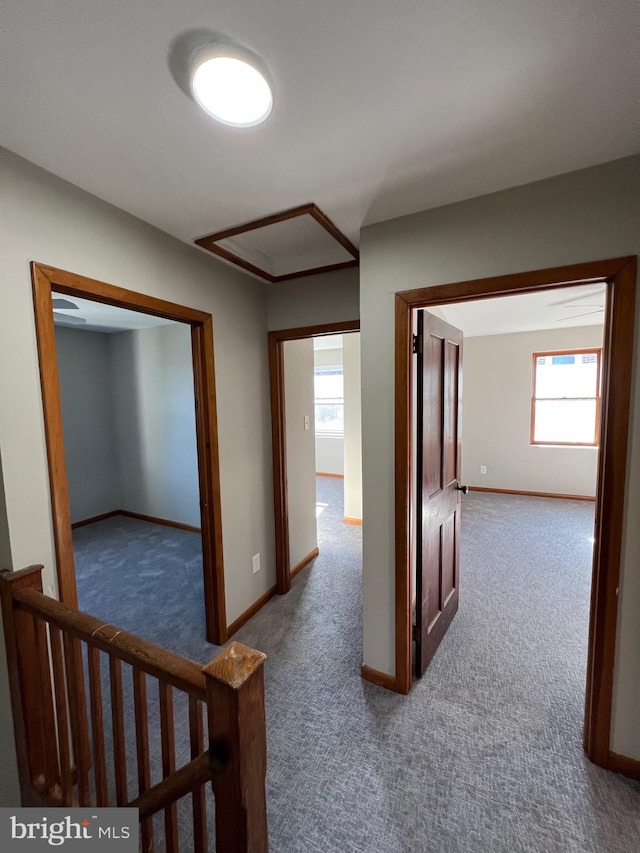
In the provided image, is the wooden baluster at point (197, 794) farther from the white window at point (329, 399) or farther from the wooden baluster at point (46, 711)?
the white window at point (329, 399)

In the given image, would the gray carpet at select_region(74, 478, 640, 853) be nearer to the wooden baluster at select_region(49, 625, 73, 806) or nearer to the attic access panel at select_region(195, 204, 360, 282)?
the wooden baluster at select_region(49, 625, 73, 806)

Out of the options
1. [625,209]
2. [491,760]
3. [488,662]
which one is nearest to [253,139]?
[625,209]

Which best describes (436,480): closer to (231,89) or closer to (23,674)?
(231,89)

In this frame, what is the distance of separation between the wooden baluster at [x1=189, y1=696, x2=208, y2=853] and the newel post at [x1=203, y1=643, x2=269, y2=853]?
10 centimetres

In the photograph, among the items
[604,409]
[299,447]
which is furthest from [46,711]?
[604,409]

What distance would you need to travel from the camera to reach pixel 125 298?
1.61 m

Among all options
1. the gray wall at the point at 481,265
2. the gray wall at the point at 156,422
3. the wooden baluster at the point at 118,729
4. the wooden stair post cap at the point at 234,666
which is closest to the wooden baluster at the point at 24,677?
the wooden baluster at the point at 118,729

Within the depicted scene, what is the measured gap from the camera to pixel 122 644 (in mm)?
935

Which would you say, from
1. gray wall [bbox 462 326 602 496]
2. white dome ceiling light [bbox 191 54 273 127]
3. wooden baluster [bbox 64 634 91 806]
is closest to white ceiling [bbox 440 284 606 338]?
gray wall [bbox 462 326 602 496]

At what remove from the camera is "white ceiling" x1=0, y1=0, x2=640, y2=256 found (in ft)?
2.60

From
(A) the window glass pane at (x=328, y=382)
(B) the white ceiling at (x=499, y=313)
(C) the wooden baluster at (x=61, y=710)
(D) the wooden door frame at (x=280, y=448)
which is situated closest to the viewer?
(C) the wooden baluster at (x=61, y=710)

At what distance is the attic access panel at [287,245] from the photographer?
5.67 feet

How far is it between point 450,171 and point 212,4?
0.95m

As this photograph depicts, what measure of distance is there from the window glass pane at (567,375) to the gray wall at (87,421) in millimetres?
6067
